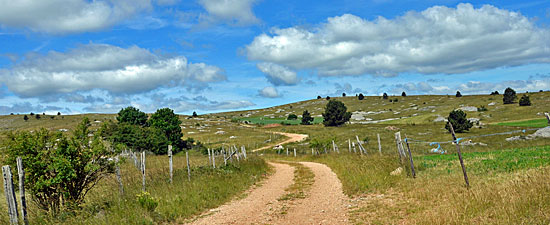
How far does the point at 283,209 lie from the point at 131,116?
266ft

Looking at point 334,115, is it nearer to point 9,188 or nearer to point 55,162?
point 55,162

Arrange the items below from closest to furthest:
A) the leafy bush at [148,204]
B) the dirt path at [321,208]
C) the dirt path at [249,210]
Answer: the dirt path at [321,208], the dirt path at [249,210], the leafy bush at [148,204]

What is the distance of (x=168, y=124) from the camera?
6500 cm

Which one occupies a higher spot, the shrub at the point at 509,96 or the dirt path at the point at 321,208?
the shrub at the point at 509,96

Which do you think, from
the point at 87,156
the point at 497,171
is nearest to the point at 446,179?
the point at 497,171

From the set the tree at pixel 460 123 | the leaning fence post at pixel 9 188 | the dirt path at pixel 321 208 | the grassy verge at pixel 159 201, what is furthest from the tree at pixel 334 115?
the leaning fence post at pixel 9 188

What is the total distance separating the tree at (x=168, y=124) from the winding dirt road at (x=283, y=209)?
51.6 m

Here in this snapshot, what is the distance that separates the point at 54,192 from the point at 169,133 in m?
55.7

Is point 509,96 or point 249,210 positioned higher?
point 509,96

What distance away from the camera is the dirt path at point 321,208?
33.5ft

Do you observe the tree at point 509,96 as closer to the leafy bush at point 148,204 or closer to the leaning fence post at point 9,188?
the leafy bush at point 148,204

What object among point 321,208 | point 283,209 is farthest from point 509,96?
point 283,209

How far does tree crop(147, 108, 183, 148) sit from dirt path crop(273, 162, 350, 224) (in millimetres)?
52635

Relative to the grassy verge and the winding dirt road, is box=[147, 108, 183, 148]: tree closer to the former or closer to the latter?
the grassy verge
